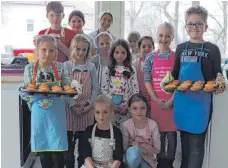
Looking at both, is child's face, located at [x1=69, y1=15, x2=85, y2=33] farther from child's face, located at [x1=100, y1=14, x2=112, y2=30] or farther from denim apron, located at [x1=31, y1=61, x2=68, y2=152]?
denim apron, located at [x1=31, y1=61, x2=68, y2=152]

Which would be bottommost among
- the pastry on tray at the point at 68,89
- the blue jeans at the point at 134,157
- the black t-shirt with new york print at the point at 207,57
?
the blue jeans at the point at 134,157

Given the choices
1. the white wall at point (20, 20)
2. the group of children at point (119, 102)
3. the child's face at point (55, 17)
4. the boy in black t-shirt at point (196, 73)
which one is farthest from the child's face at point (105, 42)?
the white wall at point (20, 20)

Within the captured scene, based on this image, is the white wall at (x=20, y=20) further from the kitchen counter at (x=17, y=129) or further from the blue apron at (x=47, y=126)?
the blue apron at (x=47, y=126)

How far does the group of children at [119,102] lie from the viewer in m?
1.48

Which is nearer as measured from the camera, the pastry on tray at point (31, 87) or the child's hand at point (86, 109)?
the pastry on tray at point (31, 87)

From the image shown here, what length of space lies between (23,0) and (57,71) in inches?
69.1

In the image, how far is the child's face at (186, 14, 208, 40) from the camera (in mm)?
1461

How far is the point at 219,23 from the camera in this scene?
325 cm

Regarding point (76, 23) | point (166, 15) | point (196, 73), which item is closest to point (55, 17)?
point (76, 23)

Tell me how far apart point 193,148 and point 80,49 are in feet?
A: 2.55

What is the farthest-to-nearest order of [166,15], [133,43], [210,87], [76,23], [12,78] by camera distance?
[166,15], [133,43], [76,23], [12,78], [210,87]

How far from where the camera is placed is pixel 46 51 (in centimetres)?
148

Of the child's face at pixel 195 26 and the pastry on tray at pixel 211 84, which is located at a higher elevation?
the child's face at pixel 195 26

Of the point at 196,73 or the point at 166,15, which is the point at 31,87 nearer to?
the point at 196,73
